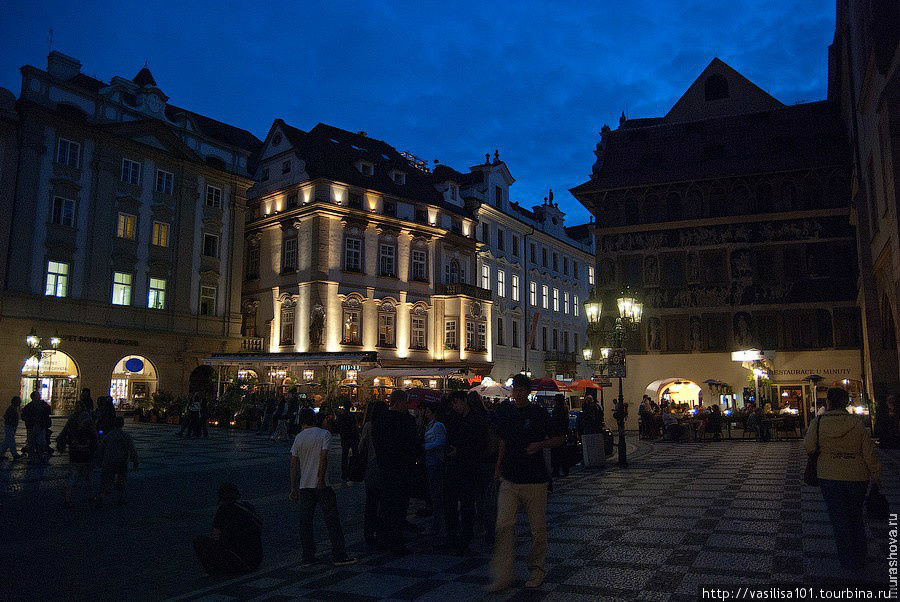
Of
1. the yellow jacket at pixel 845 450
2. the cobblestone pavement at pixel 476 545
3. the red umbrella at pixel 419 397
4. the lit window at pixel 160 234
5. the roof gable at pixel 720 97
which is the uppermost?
the roof gable at pixel 720 97

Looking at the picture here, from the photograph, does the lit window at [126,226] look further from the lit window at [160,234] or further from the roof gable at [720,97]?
the roof gable at [720,97]

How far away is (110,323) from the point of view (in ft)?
115

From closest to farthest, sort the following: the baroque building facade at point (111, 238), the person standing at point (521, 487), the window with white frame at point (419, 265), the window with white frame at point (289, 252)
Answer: the person standing at point (521, 487) → the baroque building facade at point (111, 238) → the window with white frame at point (289, 252) → the window with white frame at point (419, 265)

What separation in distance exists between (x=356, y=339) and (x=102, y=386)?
573 inches

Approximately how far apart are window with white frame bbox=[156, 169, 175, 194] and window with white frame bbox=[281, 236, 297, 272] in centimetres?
805

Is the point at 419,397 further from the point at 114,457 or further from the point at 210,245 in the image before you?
the point at 210,245

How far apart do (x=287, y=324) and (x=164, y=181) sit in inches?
439

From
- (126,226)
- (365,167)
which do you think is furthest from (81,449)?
(365,167)

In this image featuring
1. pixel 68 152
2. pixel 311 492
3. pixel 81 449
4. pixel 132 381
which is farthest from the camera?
pixel 132 381

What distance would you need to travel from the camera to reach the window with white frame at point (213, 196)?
134 ft

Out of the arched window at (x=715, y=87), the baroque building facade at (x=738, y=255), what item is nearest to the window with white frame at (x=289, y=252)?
the baroque building facade at (x=738, y=255)

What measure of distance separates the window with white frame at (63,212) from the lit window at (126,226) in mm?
2426

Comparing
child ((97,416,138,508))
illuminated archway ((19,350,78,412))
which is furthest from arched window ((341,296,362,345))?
child ((97,416,138,508))

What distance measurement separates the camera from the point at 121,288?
3600cm
